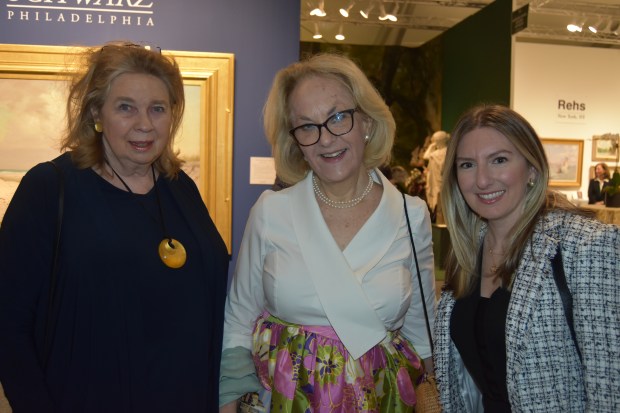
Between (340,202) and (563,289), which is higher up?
(340,202)

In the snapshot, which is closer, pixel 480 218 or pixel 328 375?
pixel 328 375

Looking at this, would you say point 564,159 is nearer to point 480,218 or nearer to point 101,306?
point 480,218

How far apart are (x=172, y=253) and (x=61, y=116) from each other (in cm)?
277

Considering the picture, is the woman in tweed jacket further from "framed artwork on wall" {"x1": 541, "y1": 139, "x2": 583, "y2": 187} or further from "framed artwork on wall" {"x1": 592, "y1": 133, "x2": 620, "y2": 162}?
"framed artwork on wall" {"x1": 592, "y1": 133, "x2": 620, "y2": 162}

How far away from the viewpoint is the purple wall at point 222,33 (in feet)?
14.0

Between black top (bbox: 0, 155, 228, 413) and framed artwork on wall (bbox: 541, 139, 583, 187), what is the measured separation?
1131 centimetres

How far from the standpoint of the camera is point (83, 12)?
4.32 meters

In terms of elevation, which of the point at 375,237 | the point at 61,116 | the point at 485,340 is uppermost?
the point at 61,116

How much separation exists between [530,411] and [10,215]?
180 cm

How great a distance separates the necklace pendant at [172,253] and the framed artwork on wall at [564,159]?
37.2 ft

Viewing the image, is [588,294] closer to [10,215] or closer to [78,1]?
[10,215]

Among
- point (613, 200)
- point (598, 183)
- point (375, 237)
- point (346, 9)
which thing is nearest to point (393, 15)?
point (346, 9)

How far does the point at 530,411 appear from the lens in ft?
6.14

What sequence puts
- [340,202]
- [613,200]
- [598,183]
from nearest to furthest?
[340,202] < [613,200] < [598,183]
